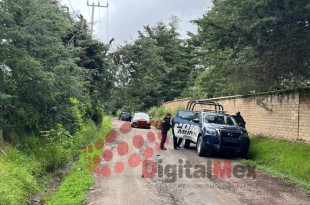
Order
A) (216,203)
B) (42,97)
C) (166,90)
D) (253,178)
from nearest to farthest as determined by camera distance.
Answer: (216,203), (253,178), (42,97), (166,90)

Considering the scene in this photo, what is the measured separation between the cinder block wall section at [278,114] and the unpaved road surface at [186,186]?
2550mm

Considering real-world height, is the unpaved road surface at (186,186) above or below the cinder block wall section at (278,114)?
below

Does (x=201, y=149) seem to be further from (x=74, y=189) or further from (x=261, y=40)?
(x=74, y=189)

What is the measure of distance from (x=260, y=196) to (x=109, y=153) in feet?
26.4

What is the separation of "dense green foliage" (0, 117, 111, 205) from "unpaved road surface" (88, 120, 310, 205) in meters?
0.84

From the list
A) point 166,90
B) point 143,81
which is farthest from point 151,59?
point 166,90

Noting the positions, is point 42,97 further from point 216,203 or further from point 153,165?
point 216,203

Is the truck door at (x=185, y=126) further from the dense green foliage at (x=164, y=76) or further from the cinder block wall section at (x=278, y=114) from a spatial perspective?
the dense green foliage at (x=164, y=76)

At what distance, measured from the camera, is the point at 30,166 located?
31.4ft

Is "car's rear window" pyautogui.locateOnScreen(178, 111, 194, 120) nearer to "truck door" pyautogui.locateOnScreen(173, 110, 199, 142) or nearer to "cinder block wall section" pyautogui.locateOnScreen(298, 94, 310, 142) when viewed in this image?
"truck door" pyautogui.locateOnScreen(173, 110, 199, 142)

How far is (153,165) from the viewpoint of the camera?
1197 cm

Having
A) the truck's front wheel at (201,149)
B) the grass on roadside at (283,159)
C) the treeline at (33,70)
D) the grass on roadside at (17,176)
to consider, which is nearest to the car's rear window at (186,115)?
the truck's front wheel at (201,149)

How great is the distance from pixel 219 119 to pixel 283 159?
3840mm

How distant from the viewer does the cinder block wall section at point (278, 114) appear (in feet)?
42.3
